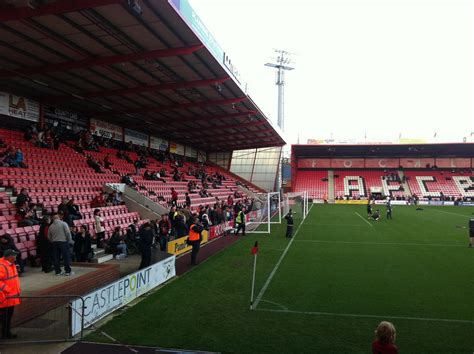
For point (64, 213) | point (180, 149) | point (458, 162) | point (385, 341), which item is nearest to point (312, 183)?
point (458, 162)

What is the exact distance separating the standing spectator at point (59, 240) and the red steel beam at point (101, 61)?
8110mm

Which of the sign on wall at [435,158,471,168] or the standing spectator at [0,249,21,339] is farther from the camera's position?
the sign on wall at [435,158,471,168]

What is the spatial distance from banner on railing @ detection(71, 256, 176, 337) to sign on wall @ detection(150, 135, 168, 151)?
26.7 m

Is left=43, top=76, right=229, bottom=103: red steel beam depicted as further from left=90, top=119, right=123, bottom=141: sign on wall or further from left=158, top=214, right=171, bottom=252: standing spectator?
left=158, top=214, right=171, bottom=252: standing spectator

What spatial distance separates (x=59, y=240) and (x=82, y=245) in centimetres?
235

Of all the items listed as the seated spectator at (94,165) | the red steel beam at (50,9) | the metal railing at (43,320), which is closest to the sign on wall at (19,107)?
the seated spectator at (94,165)

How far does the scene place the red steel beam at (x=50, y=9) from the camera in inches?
421

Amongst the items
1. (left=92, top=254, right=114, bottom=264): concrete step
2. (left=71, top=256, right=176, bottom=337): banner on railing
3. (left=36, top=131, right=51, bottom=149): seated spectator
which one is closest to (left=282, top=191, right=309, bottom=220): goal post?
(left=36, top=131, right=51, bottom=149): seated spectator

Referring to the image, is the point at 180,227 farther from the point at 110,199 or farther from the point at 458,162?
the point at 458,162

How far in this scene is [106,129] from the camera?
28969mm

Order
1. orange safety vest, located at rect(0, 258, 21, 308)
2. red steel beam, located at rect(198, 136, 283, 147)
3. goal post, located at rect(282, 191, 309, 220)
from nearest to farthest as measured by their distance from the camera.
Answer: orange safety vest, located at rect(0, 258, 21, 308), goal post, located at rect(282, 191, 309, 220), red steel beam, located at rect(198, 136, 283, 147)

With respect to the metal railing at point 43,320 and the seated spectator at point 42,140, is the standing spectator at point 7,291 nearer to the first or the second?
the metal railing at point 43,320

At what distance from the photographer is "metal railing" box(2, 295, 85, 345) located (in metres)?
6.77

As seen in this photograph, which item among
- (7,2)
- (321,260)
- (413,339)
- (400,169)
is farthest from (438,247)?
(400,169)
